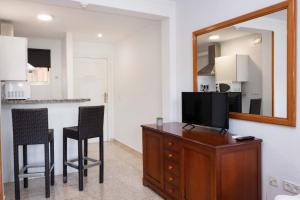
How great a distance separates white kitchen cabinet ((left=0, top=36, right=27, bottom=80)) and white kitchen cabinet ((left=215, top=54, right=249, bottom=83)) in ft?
9.43

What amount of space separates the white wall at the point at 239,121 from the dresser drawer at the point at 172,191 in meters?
0.83

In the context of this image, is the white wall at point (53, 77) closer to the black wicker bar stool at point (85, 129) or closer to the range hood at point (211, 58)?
the black wicker bar stool at point (85, 129)

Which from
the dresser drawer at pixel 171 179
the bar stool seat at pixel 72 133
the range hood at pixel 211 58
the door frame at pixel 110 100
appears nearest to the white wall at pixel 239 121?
the range hood at pixel 211 58

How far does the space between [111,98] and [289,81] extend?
4.69 metres

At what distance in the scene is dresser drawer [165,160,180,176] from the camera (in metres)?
2.47

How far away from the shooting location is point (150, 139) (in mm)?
2975

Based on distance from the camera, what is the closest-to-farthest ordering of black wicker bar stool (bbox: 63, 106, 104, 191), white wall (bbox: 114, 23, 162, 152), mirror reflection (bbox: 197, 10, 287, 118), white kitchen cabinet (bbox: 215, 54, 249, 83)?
mirror reflection (bbox: 197, 10, 287, 118) → white kitchen cabinet (bbox: 215, 54, 249, 83) → black wicker bar stool (bbox: 63, 106, 104, 191) → white wall (bbox: 114, 23, 162, 152)

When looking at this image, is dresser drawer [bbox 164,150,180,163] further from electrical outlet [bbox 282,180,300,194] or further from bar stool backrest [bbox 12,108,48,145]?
bar stool backrest [bbox 12,108,48,145]

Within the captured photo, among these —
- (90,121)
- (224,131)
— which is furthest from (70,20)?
(224,131)

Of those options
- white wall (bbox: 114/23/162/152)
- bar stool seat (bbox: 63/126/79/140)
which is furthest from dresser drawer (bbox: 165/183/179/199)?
white wall (bbox: 114/23/162/152)

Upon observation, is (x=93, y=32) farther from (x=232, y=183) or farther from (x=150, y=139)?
(x=232, y=183)

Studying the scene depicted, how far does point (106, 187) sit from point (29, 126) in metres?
1.24

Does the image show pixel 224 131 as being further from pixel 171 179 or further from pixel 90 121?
pixel 90 121

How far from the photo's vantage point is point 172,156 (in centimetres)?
253
